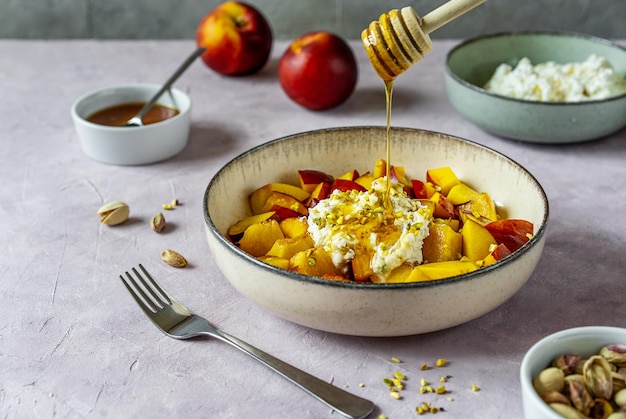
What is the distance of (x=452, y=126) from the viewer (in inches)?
80.4

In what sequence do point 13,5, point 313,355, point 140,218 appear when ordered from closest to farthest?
point 313,355, point 140,218, point 13,5

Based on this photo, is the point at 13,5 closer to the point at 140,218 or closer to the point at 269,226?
the point at 140,218

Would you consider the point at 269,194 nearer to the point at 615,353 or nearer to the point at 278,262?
the point at 278,262

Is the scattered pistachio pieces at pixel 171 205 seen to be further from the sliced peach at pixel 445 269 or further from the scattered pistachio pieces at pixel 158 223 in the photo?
the sliced peach at pixel 445 269

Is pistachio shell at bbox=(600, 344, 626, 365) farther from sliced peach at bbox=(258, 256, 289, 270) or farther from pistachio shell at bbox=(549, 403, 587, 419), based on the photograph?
sliced peach at bbox=(258, 256, 289, 270)

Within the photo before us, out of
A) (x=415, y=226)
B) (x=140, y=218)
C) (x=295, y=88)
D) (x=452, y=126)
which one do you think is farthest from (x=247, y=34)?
(x=415, y=226)

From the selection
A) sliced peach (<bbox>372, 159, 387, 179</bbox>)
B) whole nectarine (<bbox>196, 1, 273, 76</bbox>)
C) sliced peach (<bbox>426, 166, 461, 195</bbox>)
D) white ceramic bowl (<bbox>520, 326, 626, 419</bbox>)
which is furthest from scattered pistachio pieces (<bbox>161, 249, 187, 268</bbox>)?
whole nectarine (<bbox>196, 1, 273, 76</bbox>)

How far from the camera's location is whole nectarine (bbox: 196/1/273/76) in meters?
2.30

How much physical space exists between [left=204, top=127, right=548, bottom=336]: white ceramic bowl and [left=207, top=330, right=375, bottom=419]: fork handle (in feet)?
0.23

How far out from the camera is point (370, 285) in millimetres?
1098

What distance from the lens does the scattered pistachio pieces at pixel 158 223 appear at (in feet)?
5.23

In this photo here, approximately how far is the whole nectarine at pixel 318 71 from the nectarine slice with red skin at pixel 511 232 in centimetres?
85

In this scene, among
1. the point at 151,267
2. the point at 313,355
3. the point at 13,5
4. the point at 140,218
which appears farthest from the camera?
the point at 13,5

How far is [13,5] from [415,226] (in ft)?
7.21
